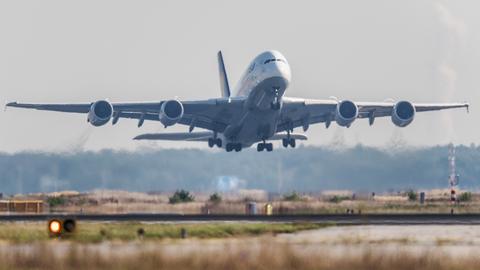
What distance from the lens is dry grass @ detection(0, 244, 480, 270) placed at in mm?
26984

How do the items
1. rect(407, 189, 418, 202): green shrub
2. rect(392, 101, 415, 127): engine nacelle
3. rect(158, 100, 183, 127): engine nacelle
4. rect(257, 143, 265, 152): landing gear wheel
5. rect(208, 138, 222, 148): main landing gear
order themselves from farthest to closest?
rect(257, 143, 265, 152): landing gear wheel
rect(208, 138, 222, 148): main landing gear
rect(407, 189, 418, 202): green shrub
rect(392, 101, 415, 127): engine nacelle
rect(158, 100, 183, 127): engine nacelle

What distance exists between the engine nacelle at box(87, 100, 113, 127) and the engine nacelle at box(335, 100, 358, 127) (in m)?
14.5

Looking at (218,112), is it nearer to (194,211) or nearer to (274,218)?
(194,211)

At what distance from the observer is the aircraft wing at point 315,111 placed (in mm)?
68812

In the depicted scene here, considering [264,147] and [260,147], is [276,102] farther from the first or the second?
[264,147]

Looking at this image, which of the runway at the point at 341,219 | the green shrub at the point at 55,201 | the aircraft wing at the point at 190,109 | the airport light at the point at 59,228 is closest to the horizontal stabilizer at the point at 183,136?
the aircraft wing at the point at 190,109

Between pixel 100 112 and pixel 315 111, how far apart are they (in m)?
13.9

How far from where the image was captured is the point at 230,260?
89.8 ft

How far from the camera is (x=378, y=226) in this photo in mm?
45719

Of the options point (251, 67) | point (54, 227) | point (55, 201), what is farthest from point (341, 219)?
point (55, 201)

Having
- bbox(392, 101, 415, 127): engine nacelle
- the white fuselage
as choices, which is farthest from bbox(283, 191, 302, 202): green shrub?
bbox(392, 101, 415, 127): engine nacelle

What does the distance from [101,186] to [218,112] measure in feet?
33.1

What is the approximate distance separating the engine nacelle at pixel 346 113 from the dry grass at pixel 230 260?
41.2m

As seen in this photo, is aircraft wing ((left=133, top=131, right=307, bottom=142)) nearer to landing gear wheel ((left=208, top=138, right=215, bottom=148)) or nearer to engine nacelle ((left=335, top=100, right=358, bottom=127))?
landing gear wheel ((left=208, top=138, right=215, bottom=148))
